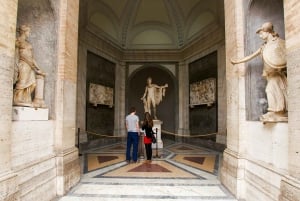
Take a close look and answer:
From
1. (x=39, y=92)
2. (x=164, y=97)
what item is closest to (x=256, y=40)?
(x=39, y=92)

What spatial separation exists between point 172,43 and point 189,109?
427 centimetres

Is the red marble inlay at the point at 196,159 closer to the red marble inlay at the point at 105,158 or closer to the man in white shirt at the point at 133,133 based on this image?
the man in white shirt at the point at 133,133

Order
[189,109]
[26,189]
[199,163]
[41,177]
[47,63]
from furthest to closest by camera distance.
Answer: [189,109] < [199,163] < [47,63] < [41,177] < [26,189]

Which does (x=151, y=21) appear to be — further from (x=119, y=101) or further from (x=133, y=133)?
(x=133, y=133)

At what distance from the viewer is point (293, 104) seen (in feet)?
9.07

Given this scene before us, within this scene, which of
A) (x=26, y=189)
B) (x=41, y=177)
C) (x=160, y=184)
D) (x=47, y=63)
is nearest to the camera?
(x=26, y=189)

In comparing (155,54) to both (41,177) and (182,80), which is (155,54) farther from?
(41,177)

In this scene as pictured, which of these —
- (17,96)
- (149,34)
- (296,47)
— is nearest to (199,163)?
(296,47)

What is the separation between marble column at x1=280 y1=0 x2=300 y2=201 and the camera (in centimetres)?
264

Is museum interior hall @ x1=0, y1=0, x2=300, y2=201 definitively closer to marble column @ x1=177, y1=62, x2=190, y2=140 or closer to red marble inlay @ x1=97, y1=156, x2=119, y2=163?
red marble inlay @ x1=97, y1=156, x2=119, y2=163

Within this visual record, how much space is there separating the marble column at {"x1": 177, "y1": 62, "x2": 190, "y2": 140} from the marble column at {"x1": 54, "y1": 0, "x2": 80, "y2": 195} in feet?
28.3

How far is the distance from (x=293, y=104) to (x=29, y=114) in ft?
12.7

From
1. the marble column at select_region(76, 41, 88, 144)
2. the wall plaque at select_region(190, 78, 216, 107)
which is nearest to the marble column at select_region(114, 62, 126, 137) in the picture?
the marble column at select_region(76, 41, 88, 144)

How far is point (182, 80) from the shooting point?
13.0 m
